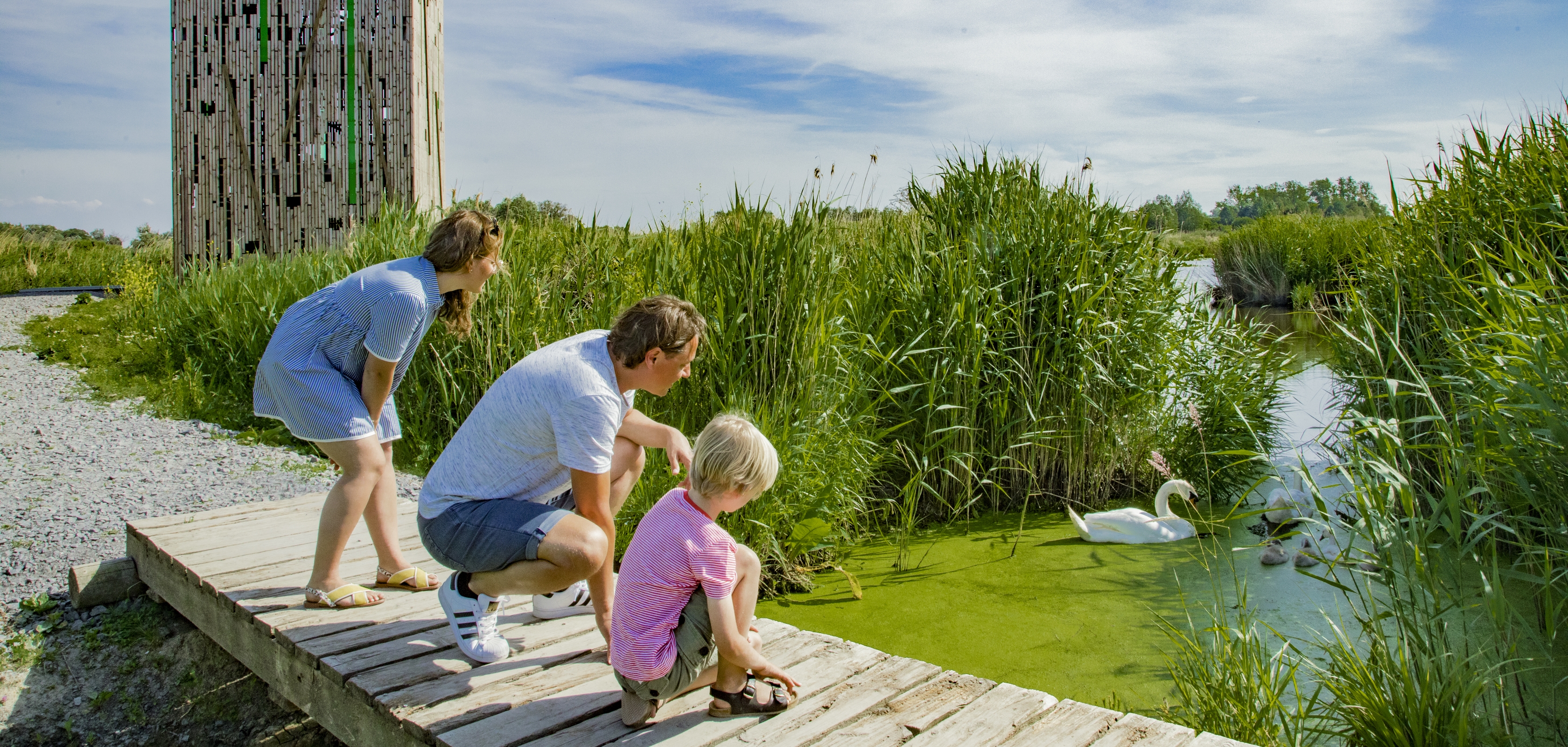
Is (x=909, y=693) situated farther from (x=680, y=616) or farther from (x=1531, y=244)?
(x=1531, y=244)

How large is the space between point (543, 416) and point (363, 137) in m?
8.84

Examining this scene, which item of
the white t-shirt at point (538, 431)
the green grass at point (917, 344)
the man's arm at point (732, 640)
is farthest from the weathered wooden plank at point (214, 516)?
the man's arm at point (732, 640)

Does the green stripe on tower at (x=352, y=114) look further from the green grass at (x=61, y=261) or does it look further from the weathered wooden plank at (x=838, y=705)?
the weathered wooden plank at (x=838, y=705)

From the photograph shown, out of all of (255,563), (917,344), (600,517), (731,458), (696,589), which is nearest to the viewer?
(731,458)

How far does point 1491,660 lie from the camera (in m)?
2.59

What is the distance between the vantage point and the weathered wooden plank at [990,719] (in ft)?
7.24

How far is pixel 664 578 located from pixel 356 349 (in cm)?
138

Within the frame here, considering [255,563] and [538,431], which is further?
[255,563]

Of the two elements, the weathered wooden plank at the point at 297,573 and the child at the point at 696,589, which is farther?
the weathered wooden plank at the point at 297,573

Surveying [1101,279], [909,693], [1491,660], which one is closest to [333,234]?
[1101,279]

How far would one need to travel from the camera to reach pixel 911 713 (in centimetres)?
236

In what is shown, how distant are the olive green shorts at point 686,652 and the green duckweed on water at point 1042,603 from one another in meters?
1.48

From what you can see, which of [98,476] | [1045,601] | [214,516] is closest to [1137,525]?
[1045,601]

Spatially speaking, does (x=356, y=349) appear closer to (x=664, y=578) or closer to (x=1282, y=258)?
Result: (x=664, y=578)
